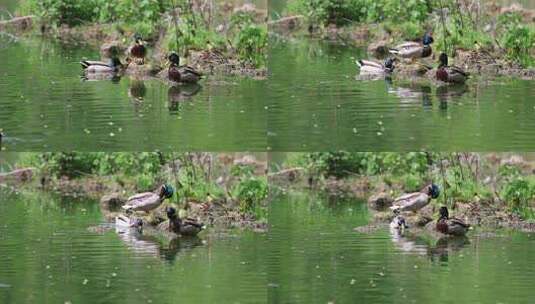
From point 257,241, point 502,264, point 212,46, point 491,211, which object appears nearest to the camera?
point 502,264

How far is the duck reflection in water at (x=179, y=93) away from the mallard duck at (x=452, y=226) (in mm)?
3276

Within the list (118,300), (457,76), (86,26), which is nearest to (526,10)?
(457,76)

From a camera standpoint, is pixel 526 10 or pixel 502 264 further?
pixel 526 10

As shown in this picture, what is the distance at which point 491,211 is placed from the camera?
2059cm

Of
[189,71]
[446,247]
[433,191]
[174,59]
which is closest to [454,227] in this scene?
[446,247]

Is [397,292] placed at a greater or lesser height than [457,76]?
lesser

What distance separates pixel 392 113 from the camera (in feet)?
62.9

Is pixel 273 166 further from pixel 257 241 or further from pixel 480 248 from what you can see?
pixel 480 248

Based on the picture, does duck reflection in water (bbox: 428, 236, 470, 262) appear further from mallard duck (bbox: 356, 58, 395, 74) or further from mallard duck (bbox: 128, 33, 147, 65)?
mallard duck (bbox: 128, 33, 147, 65)

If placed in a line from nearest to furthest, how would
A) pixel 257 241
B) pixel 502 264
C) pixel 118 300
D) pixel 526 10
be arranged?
1. pixel 118 300
2. pixel 502 264
3. pixel 257 241
4. pixel 526 10

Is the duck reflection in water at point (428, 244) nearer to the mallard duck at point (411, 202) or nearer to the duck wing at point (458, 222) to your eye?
the duck wing at point (458, 222)

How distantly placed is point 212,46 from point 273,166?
5.75 ft

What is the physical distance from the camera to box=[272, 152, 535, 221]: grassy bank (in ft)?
68.9

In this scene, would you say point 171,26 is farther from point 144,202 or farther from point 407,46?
point 144,202
